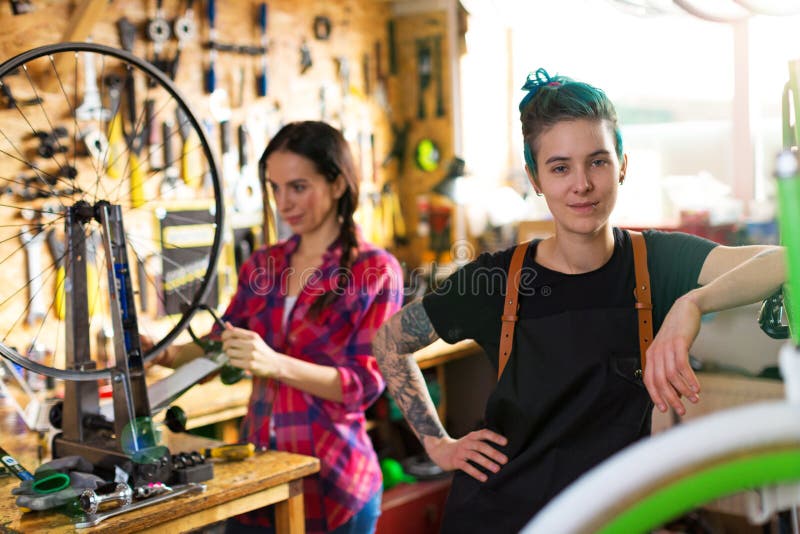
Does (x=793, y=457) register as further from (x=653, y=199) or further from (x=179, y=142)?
(x=653, y=199)

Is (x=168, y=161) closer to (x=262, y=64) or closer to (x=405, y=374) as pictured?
(x=262, y=64)

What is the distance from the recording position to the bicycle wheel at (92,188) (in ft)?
9.03

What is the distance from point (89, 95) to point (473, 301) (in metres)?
1.93

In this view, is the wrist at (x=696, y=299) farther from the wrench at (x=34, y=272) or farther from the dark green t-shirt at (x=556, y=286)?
the wrench at (x=34, y=272)

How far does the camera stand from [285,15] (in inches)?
151

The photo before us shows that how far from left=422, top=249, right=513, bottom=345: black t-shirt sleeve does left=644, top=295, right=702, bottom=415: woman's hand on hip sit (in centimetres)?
39

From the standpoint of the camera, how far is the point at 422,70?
4.41 m

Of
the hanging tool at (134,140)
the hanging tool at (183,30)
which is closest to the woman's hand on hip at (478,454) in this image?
the hanging tool at (134,140)

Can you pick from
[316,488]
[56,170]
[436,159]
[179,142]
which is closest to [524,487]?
[316,488]

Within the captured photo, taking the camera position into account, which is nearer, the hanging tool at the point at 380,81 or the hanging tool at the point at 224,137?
the hanging tool at the point at 224,137

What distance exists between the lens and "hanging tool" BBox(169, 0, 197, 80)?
3295mm

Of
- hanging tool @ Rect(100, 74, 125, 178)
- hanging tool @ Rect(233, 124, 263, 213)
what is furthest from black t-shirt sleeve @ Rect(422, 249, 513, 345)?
hanging tool @ Rect(233, 124, 263, 213)

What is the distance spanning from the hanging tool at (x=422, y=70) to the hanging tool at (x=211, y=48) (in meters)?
1.26

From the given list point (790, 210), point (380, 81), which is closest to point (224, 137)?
point (380, 81)
